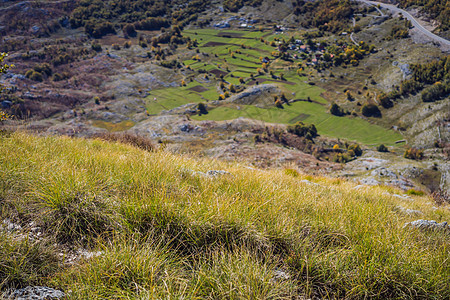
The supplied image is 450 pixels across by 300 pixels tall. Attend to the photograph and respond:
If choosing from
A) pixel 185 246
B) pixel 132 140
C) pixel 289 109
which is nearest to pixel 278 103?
pixel 289 109

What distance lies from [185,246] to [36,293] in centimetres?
230

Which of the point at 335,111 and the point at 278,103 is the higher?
the point at 278,103

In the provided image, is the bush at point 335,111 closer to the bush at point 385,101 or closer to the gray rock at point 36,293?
the bush at point 385,101

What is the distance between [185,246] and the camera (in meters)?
4.73

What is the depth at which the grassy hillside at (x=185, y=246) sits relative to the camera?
3.81 m

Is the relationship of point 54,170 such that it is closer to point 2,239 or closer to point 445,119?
point 2,239

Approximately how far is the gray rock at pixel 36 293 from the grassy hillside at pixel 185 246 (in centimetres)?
12

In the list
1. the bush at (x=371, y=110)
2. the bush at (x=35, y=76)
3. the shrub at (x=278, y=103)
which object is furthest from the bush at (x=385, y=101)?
the bush at (x=35, y=76)

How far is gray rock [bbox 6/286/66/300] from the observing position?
352 cm

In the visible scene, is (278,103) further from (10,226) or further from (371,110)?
(10,226)

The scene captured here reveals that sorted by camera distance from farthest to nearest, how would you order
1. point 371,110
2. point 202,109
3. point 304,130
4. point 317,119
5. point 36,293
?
point 202,109 < point 317,119 < point 371,110 < point 304,130 < point 36,293

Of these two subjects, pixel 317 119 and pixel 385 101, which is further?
pixel 385 101

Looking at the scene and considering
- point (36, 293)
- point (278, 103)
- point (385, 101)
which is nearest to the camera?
point (36, 293)

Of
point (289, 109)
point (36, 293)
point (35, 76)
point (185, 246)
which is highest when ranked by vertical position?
point (36, 293)
